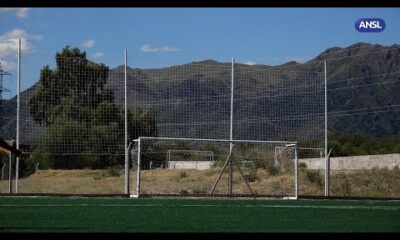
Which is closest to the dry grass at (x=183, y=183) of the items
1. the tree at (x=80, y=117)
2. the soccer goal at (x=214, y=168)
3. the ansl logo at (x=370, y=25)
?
the soccer goal at (x=214, y=168)

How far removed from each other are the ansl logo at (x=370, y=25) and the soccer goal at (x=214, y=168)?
10.3 metres

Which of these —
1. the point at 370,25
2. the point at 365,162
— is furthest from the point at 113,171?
the point at 370,25

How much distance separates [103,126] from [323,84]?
5873mm

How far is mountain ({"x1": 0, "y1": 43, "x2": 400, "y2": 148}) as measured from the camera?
1841 cm

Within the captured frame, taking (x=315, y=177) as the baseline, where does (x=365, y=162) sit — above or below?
above

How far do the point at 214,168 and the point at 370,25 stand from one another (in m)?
12.1

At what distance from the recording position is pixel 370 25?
6531 mm

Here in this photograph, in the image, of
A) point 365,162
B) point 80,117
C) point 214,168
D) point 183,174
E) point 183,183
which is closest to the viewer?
point 80,117

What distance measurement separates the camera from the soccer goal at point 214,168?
17.5 m

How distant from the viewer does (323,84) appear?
19.0 meters

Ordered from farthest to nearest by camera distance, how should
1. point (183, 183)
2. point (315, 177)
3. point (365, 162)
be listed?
point (365, 162) → point (315, 177) → point (183, 183)

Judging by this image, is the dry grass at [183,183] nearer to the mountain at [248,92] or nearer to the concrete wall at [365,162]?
the mountain at [248,92]

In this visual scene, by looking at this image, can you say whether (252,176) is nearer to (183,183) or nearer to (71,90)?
(183,183)
